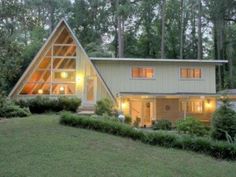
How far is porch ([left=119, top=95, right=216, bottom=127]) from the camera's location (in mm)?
23953

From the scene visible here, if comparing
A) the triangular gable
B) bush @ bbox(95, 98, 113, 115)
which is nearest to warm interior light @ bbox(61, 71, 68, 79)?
the triangular gable

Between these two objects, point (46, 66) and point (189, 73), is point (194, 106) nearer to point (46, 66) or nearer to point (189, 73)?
point (189, 73)

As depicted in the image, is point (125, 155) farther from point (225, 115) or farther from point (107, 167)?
point (225, 115)

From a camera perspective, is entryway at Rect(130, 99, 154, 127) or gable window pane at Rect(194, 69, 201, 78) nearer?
gable window pane at Rect(194, 69, 201, 78)

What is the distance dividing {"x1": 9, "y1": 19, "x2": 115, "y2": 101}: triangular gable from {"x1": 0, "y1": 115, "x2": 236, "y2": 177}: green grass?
860 cm

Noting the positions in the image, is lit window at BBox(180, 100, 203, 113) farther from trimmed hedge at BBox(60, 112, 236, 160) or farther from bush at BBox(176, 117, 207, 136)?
trimmed hedge at BBox(60, 112, 236, 160)

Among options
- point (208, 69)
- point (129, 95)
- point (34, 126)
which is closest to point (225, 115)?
point (34, 126)

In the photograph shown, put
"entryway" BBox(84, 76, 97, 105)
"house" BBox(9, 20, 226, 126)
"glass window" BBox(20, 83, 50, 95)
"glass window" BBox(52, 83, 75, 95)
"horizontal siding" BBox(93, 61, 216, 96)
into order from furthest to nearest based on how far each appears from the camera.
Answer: "horizontal siding" BBox(93, 61, 216, 96) < "glass window" BBox(52, 83, 75, 95) < "entryway" BBox(84, 76, 97, 105) < "house" BBox(9, 20, 226, 126) < "glass window" BBox(20, 83, 50, 95)

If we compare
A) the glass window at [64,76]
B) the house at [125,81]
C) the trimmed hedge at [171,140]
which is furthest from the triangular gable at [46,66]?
the trimmed hedge at [171,140]

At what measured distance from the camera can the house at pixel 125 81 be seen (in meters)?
21.5

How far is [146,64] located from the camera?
23.5m

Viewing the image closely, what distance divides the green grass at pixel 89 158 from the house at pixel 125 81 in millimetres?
9088

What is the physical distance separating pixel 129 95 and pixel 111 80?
202 centimetres

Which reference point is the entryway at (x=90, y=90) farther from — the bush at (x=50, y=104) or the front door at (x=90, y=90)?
the bush at (x=50, y=104)
